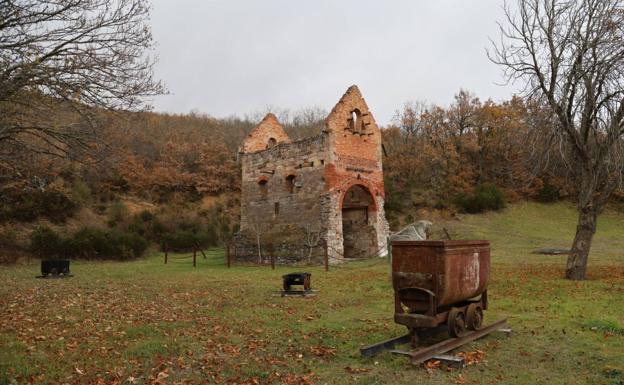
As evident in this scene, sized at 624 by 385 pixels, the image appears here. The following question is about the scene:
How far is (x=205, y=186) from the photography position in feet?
127

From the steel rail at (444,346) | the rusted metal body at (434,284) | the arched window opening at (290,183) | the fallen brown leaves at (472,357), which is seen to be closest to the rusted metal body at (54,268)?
the arched window opening at (290,183)

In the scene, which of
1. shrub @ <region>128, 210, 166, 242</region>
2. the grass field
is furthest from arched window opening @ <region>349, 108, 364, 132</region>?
shrub @ <region>128, 210, 166, 242</region>

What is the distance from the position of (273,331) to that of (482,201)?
89.9ft

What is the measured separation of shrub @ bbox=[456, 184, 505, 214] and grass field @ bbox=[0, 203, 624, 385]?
667 inches

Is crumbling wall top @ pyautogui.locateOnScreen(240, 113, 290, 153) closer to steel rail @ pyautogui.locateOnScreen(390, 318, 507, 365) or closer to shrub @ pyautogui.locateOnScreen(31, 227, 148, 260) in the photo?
shrub @ pyautogui.locateOnScreen(31, 227, 148, 260)

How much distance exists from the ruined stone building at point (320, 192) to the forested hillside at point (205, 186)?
22.1 ft

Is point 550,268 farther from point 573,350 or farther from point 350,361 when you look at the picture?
point 350,361

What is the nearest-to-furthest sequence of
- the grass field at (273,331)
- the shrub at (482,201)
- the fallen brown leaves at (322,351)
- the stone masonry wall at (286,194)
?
the grass field at (273,331)
the fallen brown leaves at (322,351)
the stone masonry wall at (286,194)
the shrub at (482,201)

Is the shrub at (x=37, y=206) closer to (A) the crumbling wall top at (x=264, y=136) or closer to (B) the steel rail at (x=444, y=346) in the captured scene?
(A) the crumbling wall top at (x=264, y=136)

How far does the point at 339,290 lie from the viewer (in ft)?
41.5

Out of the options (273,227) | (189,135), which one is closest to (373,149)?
(273,227)

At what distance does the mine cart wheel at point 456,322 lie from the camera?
21.9 ft

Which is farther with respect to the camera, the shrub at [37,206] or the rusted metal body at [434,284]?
the shrub at [37,206]

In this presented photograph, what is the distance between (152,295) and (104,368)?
6.50 m
